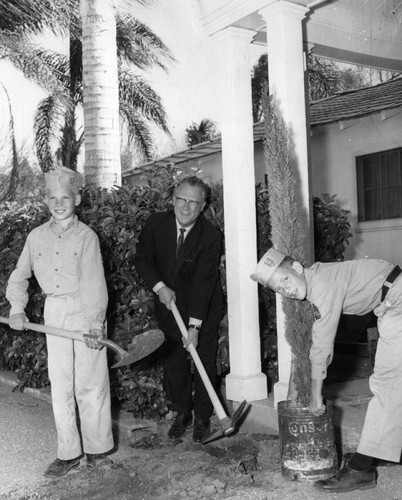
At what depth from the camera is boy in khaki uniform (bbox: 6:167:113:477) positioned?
15.6 feet

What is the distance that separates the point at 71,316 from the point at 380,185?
901 cm

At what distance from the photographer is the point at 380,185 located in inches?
493

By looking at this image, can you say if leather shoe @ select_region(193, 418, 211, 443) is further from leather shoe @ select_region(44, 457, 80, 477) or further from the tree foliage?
the tree foliage

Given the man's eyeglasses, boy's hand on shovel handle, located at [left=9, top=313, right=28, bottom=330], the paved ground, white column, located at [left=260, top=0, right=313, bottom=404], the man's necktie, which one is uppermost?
white column, located at [left=260, top=0, right=313, bottom=404]

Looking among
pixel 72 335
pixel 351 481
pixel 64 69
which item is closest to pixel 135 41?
pixel 64 69

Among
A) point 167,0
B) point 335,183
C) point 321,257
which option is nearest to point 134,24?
point 167,0

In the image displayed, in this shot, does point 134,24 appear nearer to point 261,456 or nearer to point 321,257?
point 321,257

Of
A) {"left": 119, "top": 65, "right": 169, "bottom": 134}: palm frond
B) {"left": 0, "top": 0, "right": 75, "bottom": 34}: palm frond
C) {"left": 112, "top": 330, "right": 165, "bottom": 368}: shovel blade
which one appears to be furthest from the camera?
{"left": 119, "top": 65, "right": 169, "bottom": 134}: palm frond

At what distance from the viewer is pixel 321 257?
6.99 meters

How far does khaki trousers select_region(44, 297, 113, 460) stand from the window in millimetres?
8786

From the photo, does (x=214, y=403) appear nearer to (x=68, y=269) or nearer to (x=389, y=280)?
(x=68, y=269)

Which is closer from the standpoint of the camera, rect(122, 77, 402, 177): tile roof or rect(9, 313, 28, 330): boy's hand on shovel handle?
rect(9, 313, 28, 330): boy's hand on shovel handle

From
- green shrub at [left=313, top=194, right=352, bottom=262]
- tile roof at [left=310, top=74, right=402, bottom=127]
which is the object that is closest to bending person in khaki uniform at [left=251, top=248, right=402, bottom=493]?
green shrub at [left=313, top=194, right=352, bottom=262]

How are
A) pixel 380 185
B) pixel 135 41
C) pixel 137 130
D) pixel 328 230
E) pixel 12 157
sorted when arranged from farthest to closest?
pixel 12 157, pixel 135 41, pixel 137 130, pixel 380 185, pixel 328 230
